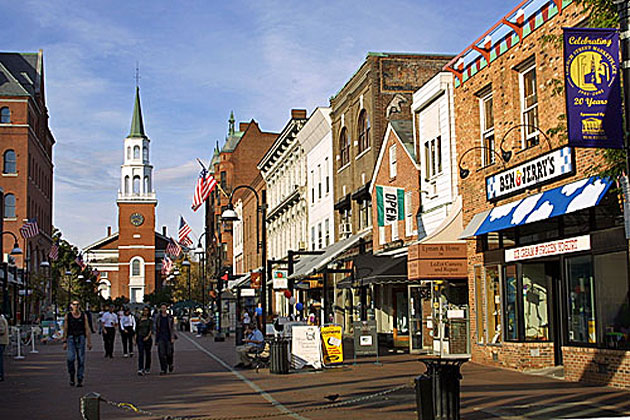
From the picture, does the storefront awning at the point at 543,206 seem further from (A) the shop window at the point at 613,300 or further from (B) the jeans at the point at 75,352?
(B) the jeans at the point at 75,352

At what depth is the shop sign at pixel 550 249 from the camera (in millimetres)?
16078

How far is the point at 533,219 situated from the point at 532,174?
1.30 m

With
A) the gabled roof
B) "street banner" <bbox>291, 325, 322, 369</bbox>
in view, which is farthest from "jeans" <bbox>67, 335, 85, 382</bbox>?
the gabled roof

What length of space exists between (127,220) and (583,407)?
128708mm

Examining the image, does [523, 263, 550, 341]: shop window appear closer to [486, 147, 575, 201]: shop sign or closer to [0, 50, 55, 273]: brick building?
[486, 147, 575, 201]: shop sign

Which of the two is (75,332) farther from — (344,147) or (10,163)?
(10,163)

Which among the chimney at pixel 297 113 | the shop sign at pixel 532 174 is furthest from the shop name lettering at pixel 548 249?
the chimney at pixel 297 113

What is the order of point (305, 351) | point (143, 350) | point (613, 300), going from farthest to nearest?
point (143, 350) → point (305, 351) → point (613, 300)

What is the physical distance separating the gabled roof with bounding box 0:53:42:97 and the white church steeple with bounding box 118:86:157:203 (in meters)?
47.1

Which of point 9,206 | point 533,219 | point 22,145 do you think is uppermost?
point 22,145

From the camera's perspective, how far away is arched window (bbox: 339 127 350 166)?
37.2m

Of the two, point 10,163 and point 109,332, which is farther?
point 10,163

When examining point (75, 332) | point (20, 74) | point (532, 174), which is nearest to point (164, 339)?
point (75, 332)

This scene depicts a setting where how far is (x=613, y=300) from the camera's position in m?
15.2
